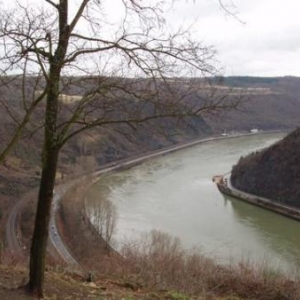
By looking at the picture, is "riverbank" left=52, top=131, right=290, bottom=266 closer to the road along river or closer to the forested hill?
the road along river

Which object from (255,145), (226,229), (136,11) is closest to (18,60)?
(136,11)

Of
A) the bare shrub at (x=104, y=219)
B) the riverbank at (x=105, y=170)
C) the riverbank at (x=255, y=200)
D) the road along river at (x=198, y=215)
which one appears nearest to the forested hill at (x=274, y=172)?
the riverbank at (x=255, y=200)

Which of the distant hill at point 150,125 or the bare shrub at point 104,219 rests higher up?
the distant hill at point 150,125

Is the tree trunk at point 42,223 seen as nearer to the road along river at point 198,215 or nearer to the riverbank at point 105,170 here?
the road along river at point 198,215

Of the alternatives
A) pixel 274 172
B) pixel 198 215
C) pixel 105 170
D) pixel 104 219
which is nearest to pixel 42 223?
pixel 104 219

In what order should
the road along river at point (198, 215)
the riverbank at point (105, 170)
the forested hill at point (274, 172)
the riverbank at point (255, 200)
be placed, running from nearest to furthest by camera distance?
the road along river at point (198, 215) → the riverbank at point (105, 170) → the riverbank at point (255, 200) → the forested hill at point (274, 172)

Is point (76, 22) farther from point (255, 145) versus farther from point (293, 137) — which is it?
point (255, 145)

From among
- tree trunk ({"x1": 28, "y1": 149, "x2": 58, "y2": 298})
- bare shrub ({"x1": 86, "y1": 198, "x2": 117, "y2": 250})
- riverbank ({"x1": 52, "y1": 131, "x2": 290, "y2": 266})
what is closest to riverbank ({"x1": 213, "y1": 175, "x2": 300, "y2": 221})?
riverbank ({"x1": 52, "y1": 131, "x2": 290, "y2": 266})
